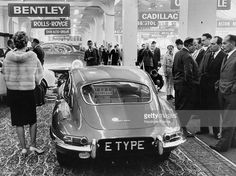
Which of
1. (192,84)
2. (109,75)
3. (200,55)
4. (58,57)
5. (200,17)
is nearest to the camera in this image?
(109,75)

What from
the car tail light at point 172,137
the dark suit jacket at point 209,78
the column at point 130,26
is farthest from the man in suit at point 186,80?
the column at point 130,26

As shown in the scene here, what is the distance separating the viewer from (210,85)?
6422 mm

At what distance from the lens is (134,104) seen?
472cm

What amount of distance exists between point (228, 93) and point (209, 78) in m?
1.07

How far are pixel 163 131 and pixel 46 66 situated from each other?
831 cm

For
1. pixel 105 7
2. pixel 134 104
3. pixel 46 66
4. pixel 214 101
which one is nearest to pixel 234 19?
pixel 105 7

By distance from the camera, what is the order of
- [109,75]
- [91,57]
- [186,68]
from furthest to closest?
1. [91,57]
2. [186,68]
3. [109,75]

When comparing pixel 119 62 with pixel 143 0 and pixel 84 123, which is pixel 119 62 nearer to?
pixel 143 0

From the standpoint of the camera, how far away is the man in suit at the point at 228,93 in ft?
17.4

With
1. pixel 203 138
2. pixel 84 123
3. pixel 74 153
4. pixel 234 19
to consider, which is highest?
pixel 234 19

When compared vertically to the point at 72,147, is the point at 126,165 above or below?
below

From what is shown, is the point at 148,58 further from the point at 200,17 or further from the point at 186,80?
the point at 186,80

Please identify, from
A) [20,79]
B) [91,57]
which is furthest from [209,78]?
[91,57]

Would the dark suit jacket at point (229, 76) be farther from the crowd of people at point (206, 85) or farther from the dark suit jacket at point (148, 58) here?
the dark suit jacket at point (148, 58)
